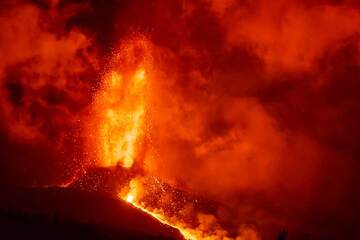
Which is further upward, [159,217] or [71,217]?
[159,217]

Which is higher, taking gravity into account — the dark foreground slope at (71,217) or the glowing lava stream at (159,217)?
the glowing lava stream at (159,217)

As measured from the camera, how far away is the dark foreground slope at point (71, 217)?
3894 centimetres

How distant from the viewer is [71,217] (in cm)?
5116

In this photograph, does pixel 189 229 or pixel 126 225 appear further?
pixel 189 229

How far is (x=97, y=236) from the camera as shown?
41000mm

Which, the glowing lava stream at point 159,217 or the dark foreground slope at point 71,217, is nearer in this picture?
the dark foreground slope at point 71,217

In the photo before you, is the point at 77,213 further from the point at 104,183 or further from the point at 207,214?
the point at 207,214

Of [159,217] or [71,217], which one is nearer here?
[71,217]

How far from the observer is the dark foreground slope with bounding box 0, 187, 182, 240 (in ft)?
128

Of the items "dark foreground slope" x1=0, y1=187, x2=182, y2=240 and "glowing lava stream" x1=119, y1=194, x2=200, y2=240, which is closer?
"dark foreground slope" x1=0, y1=187, x2=182, y2=240

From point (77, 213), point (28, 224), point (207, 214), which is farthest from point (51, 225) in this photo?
point (207, 214)

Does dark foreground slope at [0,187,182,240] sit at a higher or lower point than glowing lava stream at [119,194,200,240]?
lower

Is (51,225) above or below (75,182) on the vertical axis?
below

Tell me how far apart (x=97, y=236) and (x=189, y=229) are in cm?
3039
